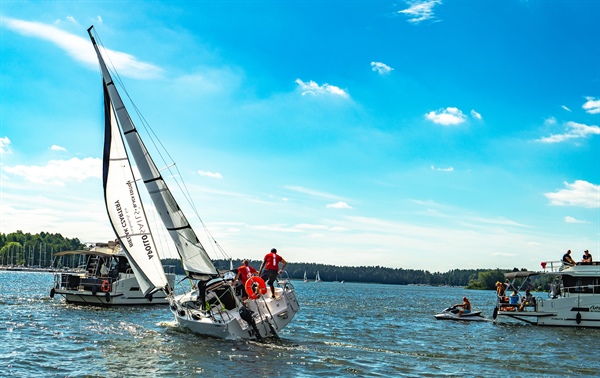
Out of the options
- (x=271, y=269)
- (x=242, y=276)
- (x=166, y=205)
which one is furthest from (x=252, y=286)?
(x=166, y=205)

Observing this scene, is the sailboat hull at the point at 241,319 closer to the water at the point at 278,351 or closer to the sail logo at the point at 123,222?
the water at the point at 278,351

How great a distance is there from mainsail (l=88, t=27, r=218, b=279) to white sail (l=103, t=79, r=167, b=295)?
0.84 m

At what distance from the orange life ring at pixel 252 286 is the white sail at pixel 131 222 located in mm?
5478

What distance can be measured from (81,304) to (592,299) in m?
33.8

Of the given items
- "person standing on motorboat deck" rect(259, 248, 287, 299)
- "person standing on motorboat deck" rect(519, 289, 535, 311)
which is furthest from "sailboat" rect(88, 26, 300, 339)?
"person standing on motorboat deck" rect(519, 289, 535, 311)

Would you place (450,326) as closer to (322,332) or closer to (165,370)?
(322,332)

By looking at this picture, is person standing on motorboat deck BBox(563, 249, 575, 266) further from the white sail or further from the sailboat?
the white sail

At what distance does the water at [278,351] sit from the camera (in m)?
18.5

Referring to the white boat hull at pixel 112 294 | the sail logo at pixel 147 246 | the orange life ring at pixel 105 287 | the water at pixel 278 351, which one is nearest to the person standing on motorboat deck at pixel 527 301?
the water at pixel 278 351

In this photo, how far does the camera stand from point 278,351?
71.6 feet

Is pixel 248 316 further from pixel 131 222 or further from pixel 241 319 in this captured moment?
pixel 131 222

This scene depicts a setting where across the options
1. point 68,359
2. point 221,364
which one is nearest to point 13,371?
point 68,359

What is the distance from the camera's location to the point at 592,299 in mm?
34688

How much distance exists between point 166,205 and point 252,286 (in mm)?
6596
